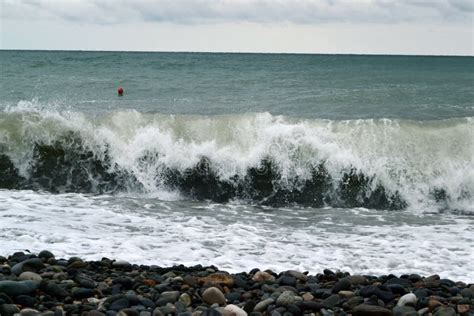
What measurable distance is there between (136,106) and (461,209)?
12979 mm

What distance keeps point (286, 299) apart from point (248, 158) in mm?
7424

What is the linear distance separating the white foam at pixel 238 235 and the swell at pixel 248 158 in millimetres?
→ 1183

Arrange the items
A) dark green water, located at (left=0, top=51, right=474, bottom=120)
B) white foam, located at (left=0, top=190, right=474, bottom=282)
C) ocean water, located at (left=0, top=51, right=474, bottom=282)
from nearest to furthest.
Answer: white foam, located at (left=0, top=190, right=474, bottom=282) < ocean water, located at (left=0, top=51, right=474, bottom=282) < dark green water, located at (left=0, top=51, right=474, bottom=120)

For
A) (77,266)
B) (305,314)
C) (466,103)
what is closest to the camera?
(305,314)

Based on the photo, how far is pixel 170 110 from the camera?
20.4 meters

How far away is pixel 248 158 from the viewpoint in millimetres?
12617

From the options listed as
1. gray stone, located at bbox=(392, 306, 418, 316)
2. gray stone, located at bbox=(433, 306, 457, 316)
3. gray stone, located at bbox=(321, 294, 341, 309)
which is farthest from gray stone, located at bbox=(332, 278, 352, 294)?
gray stone, located at bbox=(433, 306, 457, 316)

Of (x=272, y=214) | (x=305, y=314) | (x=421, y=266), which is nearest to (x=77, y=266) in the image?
(x=305, y=314)

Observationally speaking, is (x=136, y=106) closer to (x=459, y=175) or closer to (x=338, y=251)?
(x=459, y=175)

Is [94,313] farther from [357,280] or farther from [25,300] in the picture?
[357,280]

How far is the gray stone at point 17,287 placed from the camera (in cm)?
518

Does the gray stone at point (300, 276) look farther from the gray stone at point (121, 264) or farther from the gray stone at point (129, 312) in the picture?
the gray stone at point (129, 312)

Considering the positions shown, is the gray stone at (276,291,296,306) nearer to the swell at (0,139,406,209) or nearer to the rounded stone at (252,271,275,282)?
the rounded stone at (252,271,275,282)

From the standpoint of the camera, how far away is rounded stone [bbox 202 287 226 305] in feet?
17.6
